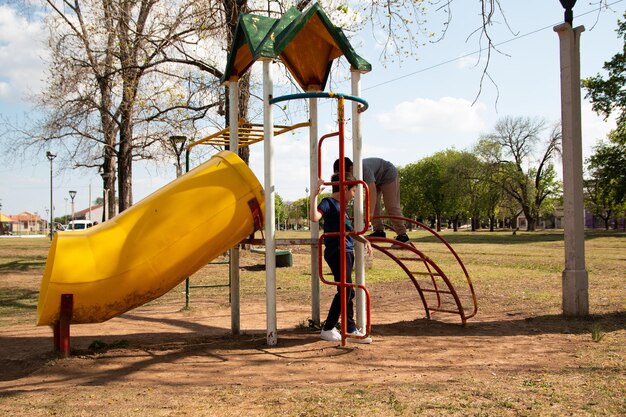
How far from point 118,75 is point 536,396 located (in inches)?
596

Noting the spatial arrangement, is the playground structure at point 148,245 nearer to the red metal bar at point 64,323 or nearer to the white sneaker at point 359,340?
the red metal bar at point 64,323

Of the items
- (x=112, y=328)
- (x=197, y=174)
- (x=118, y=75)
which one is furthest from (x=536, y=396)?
(x=118, y=75)

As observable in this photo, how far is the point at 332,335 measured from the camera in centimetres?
607

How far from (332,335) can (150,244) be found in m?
2.15

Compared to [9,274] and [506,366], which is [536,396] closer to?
[506,366]

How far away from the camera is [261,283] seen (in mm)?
13359

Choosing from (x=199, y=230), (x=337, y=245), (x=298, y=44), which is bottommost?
(x=337, y=245)

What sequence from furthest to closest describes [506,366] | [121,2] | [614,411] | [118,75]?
[118,75], [121,2], [506,366], [614,411]

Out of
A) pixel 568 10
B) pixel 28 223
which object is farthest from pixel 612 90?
pixel 28 223

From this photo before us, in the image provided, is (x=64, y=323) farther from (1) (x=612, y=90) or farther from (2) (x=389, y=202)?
(1) (x=612, y=90)

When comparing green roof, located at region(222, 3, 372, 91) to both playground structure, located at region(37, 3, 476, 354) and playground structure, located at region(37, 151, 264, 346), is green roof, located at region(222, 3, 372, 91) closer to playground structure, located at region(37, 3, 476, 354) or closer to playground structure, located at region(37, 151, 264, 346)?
playground structure, located at region(37, 3, 476, 354)

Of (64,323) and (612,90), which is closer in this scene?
(64,323)

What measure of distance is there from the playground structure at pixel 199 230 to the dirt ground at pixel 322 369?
533 millimetres

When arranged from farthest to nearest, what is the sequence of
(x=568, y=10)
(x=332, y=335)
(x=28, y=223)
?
(x=28, y=223) < (x=568, y=10) < (x=332, y=335)
